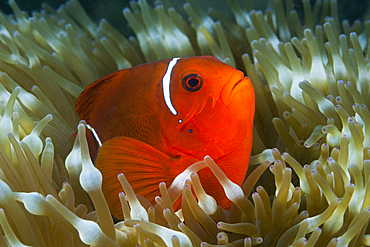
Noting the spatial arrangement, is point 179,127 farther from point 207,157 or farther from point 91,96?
point 91,96

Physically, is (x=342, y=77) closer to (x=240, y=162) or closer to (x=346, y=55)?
(x=346, y=55)

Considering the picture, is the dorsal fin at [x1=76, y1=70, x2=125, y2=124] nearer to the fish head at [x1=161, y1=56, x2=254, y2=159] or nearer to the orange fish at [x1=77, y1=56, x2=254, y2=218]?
the orange fish at [x1=77, y1=56, x2=254, y2=218]

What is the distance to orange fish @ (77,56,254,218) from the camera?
32.2 inches

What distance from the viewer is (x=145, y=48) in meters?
1.61

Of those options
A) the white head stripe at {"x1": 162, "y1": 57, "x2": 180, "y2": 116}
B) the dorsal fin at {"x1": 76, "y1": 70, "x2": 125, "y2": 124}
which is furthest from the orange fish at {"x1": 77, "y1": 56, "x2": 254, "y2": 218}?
the dorsal fin at {"x1": 76, "y1": 70, "x2": 125, "y2": 124}

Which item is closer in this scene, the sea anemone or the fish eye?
the sea anemone

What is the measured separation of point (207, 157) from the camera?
2.34 ft

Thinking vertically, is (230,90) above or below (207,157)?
above

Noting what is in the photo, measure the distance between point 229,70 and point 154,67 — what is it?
0.23 meters

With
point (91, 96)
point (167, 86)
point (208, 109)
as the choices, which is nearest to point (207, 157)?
point (208, 109)

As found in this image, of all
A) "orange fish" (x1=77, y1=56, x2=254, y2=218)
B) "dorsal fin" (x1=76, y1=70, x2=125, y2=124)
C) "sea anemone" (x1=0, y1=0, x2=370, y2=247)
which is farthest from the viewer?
"dorsal fin" (x1=76, y1=70, x2=125, y2=124)

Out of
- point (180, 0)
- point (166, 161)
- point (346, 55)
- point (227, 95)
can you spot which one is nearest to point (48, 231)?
point (166, 161)

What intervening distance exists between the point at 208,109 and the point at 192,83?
0.08 meters

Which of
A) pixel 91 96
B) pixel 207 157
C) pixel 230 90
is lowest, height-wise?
pixel 207 157
